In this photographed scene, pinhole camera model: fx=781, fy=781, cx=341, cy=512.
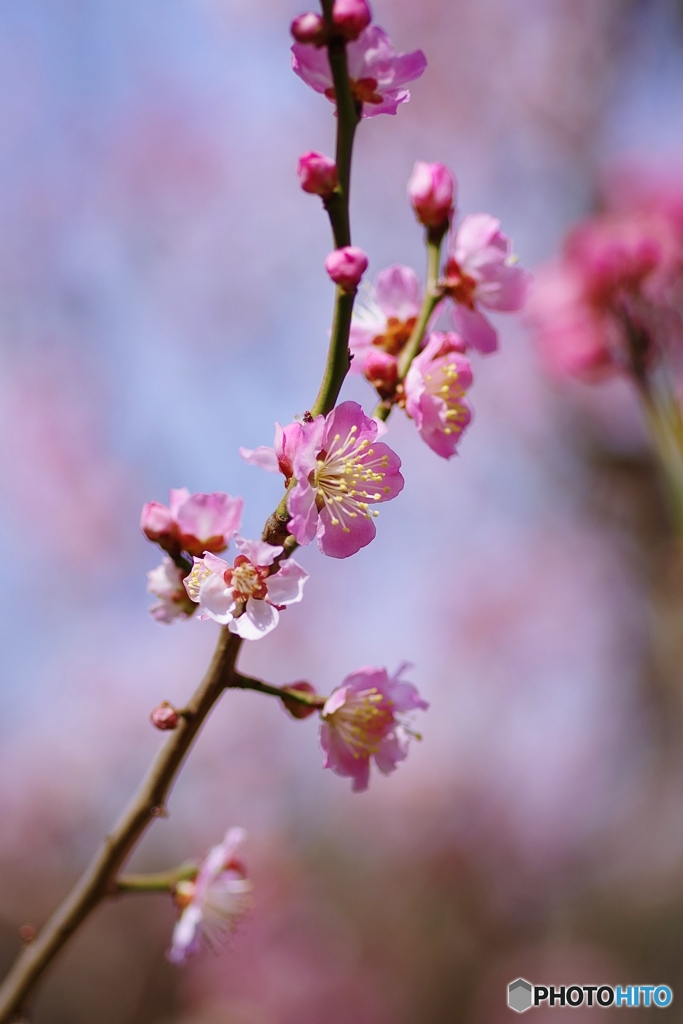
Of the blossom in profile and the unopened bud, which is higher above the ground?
the unopened bud

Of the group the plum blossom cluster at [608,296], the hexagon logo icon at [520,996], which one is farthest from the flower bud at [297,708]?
the plum blossom cluster at [608,296]

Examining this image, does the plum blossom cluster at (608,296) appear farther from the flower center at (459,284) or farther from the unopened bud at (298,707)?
the unopened bud at (298,707)

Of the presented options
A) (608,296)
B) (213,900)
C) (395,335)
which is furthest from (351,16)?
(608,296)

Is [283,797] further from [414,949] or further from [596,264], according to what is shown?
[596,264]

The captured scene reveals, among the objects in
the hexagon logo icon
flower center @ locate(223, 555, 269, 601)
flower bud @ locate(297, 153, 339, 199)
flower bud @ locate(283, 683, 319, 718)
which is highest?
flower bud @ locate(297, 153, 339, 199)

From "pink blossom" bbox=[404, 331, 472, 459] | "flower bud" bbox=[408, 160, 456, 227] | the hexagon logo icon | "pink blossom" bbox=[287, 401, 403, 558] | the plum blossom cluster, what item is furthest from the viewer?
the plum blossom cluster

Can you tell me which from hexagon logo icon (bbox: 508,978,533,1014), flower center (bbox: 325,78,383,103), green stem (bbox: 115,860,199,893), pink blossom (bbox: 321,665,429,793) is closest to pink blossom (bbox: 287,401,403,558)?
pink blossom (bbox: 321,665,429,793)

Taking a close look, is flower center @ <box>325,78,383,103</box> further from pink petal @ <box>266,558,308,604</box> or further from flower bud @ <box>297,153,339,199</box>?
pink petal @ <box>266,558,308,604</box>
